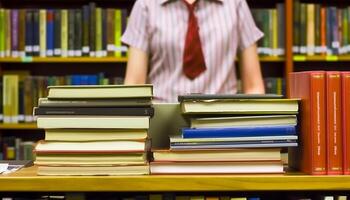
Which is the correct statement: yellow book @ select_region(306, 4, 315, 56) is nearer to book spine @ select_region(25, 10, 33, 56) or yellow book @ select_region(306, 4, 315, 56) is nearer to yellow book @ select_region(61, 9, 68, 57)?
yellow book @ select_region(61, 9, 68, 57)

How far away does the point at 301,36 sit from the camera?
10.7 feet

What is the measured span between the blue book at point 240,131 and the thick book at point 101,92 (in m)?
0.12

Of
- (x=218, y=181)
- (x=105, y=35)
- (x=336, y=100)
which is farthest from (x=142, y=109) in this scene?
(x=105, y=35)

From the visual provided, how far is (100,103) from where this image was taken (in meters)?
1.08

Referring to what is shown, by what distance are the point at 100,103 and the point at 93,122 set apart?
42 mm

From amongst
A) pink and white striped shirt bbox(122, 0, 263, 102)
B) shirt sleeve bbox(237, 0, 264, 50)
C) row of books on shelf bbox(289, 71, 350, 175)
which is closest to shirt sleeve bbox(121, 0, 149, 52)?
pink and white striped shirt bbox(122, 0, 263, 102)

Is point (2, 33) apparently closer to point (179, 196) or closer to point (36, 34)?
point (36, 34)

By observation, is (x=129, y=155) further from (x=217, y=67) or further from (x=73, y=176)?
(x=217, y=67)

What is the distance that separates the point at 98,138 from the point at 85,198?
5.1 inches

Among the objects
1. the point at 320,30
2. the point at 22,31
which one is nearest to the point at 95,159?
the point at 22,31

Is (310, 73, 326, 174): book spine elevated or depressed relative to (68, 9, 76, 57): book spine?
depressed

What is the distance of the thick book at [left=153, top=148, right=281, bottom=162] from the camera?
1.08m

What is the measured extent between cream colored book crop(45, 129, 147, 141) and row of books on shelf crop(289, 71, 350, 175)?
348mm

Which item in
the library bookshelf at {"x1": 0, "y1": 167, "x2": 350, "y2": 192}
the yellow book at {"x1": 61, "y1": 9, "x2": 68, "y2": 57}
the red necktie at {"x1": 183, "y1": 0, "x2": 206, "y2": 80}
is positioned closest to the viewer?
the library bookshelf at {"x1": 0, "y1": 167, "x2": 350, "y2": 192}
